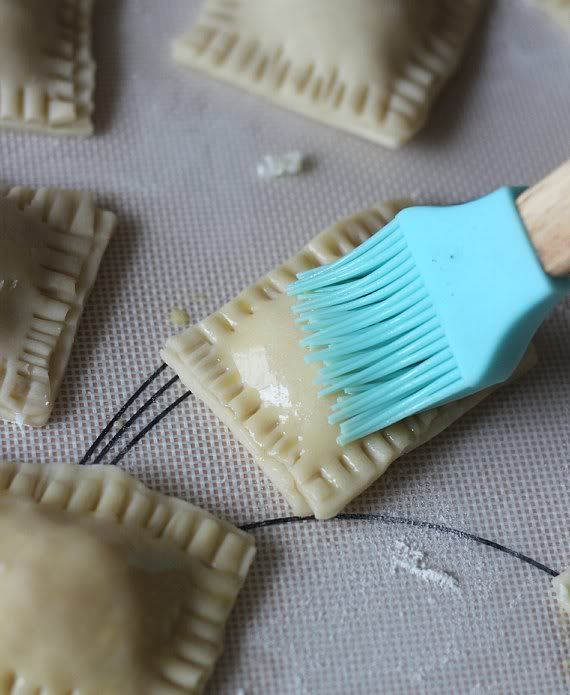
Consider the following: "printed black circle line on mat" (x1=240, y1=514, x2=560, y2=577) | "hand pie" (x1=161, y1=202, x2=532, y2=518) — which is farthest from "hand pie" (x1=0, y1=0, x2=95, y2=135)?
"printed black circle line on mat" (x1=240, y1=514, x2=560, y2=577)

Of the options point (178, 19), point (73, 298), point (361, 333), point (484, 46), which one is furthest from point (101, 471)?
point (484, 46)

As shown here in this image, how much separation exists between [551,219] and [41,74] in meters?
0.82

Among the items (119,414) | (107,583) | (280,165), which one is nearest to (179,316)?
(119,414)

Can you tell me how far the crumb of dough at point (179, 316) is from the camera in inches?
47.9

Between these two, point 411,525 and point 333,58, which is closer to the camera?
point 411,525

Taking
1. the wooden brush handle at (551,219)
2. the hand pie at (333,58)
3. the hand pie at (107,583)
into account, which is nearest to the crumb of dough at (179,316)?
the hand pie at (107,583)

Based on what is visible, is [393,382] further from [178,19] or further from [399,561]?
[178,19]

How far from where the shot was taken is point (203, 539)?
3.52ft

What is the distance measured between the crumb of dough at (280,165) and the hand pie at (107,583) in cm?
53

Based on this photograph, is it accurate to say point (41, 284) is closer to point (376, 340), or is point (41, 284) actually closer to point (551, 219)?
point (376, 340)

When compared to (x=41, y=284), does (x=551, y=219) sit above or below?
above

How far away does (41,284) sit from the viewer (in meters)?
1.16

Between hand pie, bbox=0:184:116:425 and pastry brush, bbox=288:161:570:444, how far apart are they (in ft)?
1.04

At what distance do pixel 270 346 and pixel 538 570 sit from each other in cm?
47
